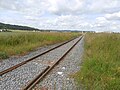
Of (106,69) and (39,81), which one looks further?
(106,69)

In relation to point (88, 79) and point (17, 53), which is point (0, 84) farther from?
point (17, 53)

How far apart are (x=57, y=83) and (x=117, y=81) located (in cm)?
203

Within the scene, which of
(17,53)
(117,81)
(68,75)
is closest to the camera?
(117,81)

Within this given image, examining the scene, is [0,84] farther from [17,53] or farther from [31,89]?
[17,53]

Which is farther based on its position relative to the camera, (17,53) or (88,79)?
(17,53)

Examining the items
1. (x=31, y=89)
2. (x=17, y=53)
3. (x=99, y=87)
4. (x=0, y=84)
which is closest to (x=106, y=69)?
(x=99, y=87)

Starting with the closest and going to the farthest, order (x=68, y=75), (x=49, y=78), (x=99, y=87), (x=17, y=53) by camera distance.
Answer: (x=99, y=87), (x=49, y=78), (x=68, y=75), (x=17, y=53)

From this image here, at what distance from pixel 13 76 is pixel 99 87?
11.3 feet

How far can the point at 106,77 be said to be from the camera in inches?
282

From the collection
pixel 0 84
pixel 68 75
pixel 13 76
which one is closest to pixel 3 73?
pixel 13 76

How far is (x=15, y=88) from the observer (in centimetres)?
632

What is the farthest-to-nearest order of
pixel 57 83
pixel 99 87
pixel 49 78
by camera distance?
pixel 49 78
pixel 57 83
pixel 99 87

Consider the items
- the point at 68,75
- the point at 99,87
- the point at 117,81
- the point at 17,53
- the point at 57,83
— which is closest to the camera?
the point at 99,87

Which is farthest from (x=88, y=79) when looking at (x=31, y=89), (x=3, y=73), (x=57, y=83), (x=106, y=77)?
(x=3, y=73)
